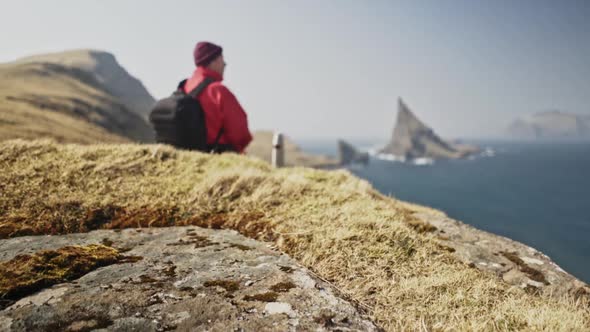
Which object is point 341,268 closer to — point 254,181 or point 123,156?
point 254,181

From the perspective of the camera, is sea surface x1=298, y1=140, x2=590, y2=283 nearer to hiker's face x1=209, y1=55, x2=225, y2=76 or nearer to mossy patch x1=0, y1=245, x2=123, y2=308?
hiker's face x1=209, y1=55, x2=225, y2=76

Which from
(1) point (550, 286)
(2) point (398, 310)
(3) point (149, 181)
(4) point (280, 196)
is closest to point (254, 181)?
(4) point (280, 196)

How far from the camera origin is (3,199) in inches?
206

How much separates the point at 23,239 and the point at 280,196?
3.78 meters

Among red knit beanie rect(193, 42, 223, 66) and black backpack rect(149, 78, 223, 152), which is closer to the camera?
black backpack rect(149, 78, 223, 152)

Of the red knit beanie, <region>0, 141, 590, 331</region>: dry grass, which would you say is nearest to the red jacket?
the red knit beanie

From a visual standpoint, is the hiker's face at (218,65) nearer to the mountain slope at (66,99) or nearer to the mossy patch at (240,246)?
the mossy patch at (240,246)

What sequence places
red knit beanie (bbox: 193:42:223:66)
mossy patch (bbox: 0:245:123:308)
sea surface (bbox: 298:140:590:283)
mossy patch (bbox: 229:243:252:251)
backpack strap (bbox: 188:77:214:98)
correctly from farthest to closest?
sea surface (bbox: 298:140:590:283), red knit beanie (bbox: 193:42:223:66), backpack strap (bbox: 188:77:214:98), mossy patch (bbox: 229:243:252:251), mossy patch (bbox: 0:245:123:308)

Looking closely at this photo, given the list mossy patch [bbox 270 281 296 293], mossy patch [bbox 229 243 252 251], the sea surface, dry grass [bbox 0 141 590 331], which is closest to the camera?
mossy patch [bbox 270 281 296 293]

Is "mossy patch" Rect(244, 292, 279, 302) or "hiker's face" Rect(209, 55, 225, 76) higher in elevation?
"hiker's face" Rect(209, 55, 225, 76)

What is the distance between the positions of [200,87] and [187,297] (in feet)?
22.5

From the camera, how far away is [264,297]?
9.65ft

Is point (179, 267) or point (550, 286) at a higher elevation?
point (179, 267)

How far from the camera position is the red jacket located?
873cm
